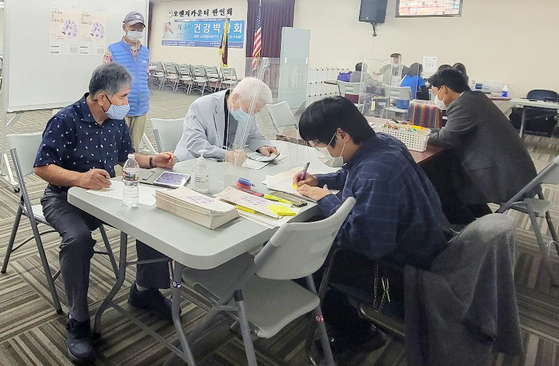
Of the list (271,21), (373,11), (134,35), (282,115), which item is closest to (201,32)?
(271,21)

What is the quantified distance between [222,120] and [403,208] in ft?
4.20

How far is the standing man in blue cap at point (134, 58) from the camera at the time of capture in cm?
350

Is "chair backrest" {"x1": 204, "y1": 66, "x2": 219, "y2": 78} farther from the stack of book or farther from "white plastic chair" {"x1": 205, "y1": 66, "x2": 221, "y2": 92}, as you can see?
the stack of book

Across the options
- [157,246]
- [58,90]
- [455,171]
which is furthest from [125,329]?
[58,90]

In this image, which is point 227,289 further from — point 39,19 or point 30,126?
point 30,126

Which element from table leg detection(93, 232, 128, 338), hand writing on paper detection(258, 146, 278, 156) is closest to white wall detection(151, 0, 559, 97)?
hand writing on paper detection(258, 146, 278, 156)

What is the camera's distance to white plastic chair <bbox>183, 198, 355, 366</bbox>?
1.26 meters

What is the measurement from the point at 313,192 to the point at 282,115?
1876 mm

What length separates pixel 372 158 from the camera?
1.56 m

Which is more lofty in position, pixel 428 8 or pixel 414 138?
pixel 428 8

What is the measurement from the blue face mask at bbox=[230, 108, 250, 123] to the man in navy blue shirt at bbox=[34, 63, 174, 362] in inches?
16.7

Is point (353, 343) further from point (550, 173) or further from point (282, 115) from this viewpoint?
point (282, 115)

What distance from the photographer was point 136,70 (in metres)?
3.59

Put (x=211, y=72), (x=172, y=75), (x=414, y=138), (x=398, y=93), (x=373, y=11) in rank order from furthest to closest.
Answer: (x=172, y=75) < (x=211, y=72) < (x=373, y=11) < (x=398, y=93) < (x=414, y=138)
